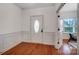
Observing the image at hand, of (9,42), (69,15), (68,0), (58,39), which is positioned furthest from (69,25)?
(68,0)

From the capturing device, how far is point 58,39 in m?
4.50

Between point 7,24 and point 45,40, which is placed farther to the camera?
point 45,40

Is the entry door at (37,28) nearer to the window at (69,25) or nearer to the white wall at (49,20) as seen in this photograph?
the white wall at (49,20)

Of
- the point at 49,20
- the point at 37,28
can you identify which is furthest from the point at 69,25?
the point at 37,28

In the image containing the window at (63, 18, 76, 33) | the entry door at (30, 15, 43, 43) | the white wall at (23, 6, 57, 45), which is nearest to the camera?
the white wall at (23, 6, 57, 45)

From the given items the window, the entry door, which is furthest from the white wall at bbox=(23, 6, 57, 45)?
the window

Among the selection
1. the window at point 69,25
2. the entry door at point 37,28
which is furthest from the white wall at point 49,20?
the window at point 69,25

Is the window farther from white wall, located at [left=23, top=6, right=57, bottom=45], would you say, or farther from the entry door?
the entry door

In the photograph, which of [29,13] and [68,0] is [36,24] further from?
[68,0]

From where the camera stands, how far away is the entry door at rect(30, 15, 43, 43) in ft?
18.4

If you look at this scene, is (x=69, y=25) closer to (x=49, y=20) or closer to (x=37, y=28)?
(x=49, y=20)

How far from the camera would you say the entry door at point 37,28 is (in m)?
5.61

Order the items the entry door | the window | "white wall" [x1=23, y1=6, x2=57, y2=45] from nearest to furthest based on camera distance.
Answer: "white wall" [x1=23, y1=6, x2=57, y2=45] < the entry door < the window

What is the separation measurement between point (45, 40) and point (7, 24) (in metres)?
2.33
